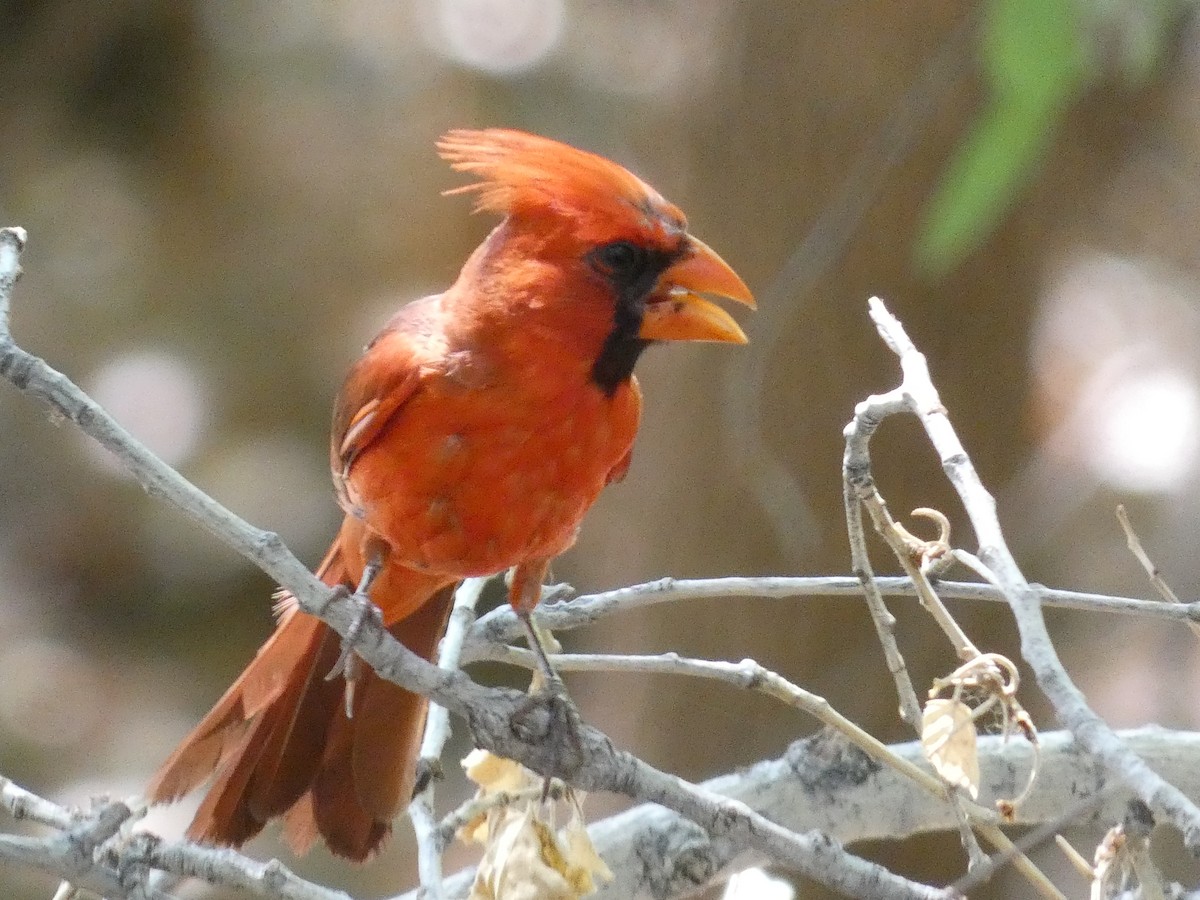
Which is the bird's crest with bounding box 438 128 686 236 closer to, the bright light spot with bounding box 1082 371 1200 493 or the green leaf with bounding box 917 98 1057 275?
the green leaf with bounding box 917 98 1057 275

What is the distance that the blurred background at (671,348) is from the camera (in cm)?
323

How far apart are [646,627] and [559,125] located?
2.02m

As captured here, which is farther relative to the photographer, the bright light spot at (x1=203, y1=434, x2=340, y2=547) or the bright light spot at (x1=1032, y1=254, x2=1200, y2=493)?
the bright light spot at (x1=203, y1=434, x2=340, y2=547)

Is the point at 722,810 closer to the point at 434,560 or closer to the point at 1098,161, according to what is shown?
the point at 434,560

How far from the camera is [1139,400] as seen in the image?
4.49m

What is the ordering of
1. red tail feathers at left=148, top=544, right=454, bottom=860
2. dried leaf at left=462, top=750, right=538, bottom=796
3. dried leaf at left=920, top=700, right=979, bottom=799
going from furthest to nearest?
red tail feathers at left=148, top=544, right=454, bottom=860 < dried leaf at left=462, top=750, right=538, bottom=796 < dried leaf at left=920, top=700, right=979, bottom=799

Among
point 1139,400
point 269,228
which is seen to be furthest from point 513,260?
point 269,228

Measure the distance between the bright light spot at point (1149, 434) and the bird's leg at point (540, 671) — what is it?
257 cm

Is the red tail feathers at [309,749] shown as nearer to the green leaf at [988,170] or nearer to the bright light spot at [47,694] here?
the green leaf at [988,170]

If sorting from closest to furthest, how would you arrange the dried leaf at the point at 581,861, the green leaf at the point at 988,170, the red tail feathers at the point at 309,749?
the dried leaf at the point at 581,861
the green leaf at the point at 988,170
the red tail feathers at the point at 309,749

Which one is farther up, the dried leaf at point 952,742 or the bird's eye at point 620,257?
the bird's eye at point 620,257

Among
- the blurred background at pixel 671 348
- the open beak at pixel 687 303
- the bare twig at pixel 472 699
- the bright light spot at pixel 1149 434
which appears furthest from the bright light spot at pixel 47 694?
the bare twig at pixel 472 699

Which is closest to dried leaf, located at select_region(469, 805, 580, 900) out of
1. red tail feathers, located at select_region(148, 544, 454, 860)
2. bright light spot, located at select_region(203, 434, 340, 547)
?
red tail feathers, located at select_region(148, 544, 454, 860)

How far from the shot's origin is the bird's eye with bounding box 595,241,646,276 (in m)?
1.89
